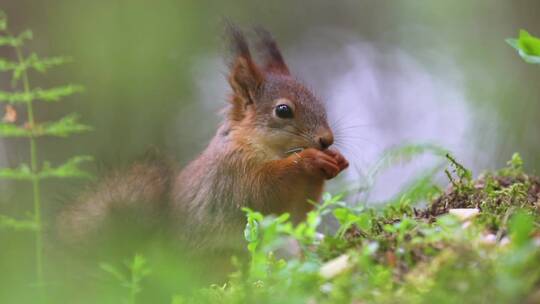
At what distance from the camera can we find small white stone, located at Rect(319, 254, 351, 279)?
99 centimetres

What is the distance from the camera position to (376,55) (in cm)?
705

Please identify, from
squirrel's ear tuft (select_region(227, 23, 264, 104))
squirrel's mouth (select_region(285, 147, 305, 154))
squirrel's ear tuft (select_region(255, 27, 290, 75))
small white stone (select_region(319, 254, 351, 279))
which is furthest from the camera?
squirrel's ear tuft (select_region(255, 27, 290, 75))

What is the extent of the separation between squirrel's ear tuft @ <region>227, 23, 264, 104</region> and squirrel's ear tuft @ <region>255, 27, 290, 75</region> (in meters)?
0.18

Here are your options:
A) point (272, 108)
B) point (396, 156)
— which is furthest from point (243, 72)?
point (396, 156)

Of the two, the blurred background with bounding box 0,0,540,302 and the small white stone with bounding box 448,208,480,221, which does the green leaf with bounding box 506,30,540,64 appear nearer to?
the small white stone with bounding box 448,208,480,221

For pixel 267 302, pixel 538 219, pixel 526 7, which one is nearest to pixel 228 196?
pixel 538 219

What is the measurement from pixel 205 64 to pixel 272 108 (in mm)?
4306

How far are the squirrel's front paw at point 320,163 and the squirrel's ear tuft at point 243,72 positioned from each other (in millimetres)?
461

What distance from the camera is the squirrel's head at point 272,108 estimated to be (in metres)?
2.61

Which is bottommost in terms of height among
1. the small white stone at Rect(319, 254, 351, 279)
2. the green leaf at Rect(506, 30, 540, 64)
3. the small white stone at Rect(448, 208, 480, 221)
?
the small white stone at Rect(319, 254, 351, 279)

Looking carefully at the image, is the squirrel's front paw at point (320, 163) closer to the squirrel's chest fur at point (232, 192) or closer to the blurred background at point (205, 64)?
the squirrel's chest fur at point (232, 192)

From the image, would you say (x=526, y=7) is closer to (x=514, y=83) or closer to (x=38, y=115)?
(x=514, y=83)

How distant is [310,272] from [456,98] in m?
5.10

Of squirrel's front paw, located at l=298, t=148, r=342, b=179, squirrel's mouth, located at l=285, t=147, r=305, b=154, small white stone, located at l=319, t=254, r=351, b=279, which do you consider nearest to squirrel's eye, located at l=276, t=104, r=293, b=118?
squirrel's mouth, located at l=285, t=147, r=305, b=154
